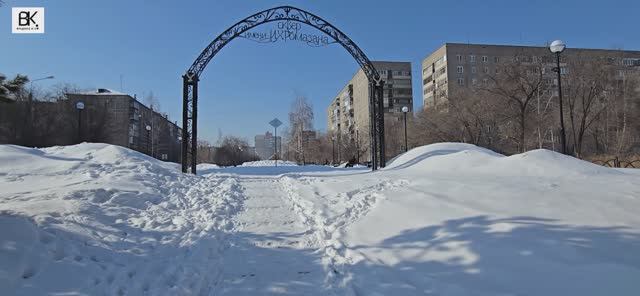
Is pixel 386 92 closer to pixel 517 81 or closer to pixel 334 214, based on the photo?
pixel 517 81

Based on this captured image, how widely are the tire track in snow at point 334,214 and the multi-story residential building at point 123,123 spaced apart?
46.4m

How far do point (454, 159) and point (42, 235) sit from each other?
11.5 metres

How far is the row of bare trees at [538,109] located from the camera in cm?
2992

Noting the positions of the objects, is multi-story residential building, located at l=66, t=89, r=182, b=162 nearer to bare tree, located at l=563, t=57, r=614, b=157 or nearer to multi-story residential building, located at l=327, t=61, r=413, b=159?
multi-story residential building, located at l=327, t=61, r=413, b=159

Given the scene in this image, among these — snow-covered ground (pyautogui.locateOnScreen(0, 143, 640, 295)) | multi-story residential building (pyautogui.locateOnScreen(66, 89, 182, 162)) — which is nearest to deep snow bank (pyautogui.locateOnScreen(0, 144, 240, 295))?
snow-covered ground (pyautogui.locateOnScreen(0, 143, 640, 295))

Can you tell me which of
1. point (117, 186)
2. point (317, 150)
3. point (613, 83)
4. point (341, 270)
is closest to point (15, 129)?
point (317, 150)

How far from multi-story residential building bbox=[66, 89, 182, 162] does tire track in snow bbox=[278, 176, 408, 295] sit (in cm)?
4642

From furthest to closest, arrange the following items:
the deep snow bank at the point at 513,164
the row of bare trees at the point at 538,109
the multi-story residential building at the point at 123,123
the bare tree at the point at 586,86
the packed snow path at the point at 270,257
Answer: the multi-story residential building at the point at 123,123, the bare tree at the point at 586,86, the row of bare trees at the point at 538,109, the deep snow bank at the point at 513,164, the packed snow path at the point at 270,257

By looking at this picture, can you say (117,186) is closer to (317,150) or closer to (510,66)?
(510,66)

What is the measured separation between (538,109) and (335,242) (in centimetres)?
3427

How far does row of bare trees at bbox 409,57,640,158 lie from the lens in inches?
1178

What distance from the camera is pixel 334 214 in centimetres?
688

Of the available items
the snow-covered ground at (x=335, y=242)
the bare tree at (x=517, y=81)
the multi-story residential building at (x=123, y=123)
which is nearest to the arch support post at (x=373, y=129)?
the snow-covered ground at (x=335, y=242)

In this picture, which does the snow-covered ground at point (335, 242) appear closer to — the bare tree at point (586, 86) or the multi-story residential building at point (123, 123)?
the bare tree at point (586, 86)
